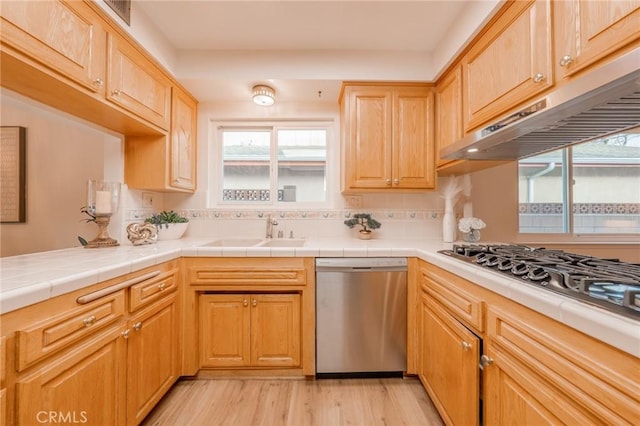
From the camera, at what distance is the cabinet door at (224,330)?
1.76 meters

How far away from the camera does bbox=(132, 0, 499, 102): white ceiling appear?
5.27 feet

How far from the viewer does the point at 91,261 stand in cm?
125

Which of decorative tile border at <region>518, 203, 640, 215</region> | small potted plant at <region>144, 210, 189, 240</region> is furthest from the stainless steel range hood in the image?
small potted plant at <region>144, 210, 189, 240</region>

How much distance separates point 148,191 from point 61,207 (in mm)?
560

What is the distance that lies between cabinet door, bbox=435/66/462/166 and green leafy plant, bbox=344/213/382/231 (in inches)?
27.0

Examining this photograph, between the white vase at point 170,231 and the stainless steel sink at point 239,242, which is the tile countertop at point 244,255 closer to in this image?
the white vase at point 170,231

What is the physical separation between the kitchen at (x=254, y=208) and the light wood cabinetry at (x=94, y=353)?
1.44 ft

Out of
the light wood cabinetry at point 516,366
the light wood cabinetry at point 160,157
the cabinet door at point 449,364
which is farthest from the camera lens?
the light wood cabinetry at point 160,157

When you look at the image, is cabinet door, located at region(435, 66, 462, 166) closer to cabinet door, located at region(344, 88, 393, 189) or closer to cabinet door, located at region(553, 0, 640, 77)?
cabinet door, located at region(344, 88, 393, 189)

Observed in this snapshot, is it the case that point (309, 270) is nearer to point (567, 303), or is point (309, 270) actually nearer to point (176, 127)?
point (567, 303)

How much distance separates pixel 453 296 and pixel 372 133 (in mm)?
1326

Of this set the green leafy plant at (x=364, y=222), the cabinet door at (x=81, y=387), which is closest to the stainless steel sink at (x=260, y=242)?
the green leafy plant at (x=364, y=222)

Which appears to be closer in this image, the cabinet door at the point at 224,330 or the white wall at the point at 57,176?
the cabinet door at the point at 224,330

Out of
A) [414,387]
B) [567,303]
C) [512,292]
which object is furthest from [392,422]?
[567,303]
